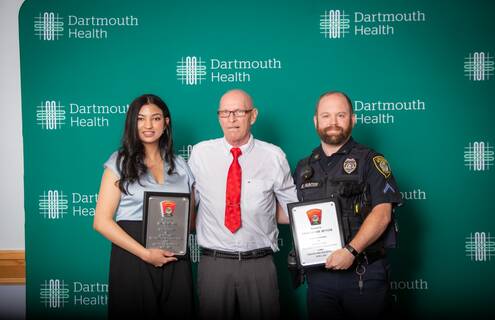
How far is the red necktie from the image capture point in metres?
2.57

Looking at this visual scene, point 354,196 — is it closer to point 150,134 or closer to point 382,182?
point 382,182

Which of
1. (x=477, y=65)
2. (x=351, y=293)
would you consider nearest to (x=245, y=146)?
(x=351, y=293)

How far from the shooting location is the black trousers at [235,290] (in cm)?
257

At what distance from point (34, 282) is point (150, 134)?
177 centimetres

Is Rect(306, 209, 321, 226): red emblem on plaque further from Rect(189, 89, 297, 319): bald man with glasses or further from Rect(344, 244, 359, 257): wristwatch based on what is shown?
Rect(189, 89, 297, 319): bald man with glasses

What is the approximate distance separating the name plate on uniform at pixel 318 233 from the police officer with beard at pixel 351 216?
1.7 inches

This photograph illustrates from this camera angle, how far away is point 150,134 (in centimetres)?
249

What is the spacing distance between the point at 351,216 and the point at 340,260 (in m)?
0.27

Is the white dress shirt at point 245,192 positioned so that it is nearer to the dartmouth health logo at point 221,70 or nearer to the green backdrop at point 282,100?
the green backdrop at point 282,100

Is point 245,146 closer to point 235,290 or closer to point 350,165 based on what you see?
point 350,165

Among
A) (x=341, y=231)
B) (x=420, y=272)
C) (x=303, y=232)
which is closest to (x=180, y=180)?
(x=303, y=232)

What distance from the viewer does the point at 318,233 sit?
2.43 meters

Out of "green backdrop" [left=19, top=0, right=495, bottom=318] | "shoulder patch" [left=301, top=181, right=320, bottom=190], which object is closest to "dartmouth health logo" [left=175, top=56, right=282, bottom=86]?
"green backdrop" [left=19, top=0, right=495, bottom=318]

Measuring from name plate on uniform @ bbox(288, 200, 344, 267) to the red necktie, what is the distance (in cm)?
35
